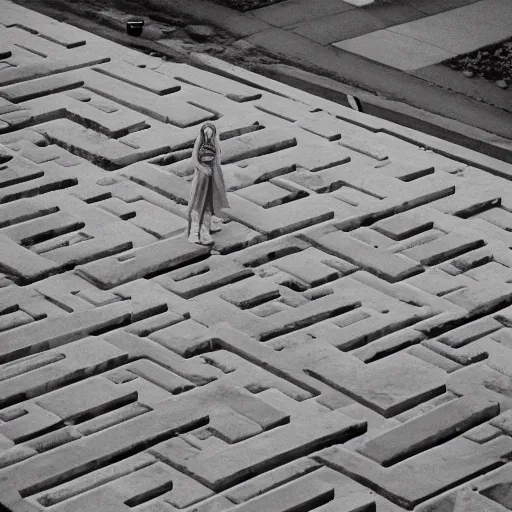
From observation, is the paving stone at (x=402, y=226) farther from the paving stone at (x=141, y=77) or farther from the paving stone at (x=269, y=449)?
the paving stone at (x=141, y=77)

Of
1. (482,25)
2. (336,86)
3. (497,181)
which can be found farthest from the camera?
(482,25)

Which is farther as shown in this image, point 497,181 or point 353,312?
point 497,181

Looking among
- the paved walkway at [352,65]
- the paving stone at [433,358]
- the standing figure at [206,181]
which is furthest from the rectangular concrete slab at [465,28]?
the paving stone at [433,358]

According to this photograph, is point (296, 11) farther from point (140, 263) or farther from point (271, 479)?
point (271, 479)

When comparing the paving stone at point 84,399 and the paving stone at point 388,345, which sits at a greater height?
the paving stone at point 388,345

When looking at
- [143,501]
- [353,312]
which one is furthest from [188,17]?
[143,501]

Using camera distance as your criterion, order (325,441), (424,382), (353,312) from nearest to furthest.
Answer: (325,441) → (424,382) → (353,312)

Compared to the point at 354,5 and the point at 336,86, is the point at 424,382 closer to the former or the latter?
the point at 336,86
